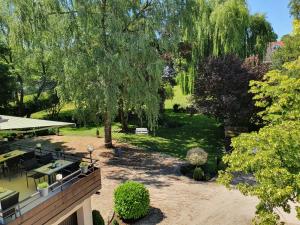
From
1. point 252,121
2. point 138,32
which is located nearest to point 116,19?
point 138,32

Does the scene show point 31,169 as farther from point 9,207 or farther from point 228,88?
point 228,88

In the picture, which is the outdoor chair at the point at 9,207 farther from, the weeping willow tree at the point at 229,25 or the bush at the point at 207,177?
the weeping willow tree at the point at 229,25

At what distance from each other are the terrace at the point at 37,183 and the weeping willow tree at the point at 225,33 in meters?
16.8

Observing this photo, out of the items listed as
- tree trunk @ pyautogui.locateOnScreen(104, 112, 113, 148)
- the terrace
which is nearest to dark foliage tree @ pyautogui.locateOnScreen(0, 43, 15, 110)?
tree trunk @ pyautogui.locateOnScreen(104, 112, 113, 148)

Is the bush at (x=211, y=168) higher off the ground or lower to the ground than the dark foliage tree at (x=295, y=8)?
lower

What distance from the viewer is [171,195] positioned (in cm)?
1619

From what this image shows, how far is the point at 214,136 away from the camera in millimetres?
26938

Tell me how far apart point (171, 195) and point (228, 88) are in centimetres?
970

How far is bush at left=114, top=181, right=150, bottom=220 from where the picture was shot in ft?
44.3

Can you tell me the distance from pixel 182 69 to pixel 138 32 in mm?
13771

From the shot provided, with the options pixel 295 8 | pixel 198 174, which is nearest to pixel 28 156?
pixel 198 174

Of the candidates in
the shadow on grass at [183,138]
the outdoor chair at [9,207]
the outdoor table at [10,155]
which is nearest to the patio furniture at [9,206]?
the outdoor chair at [9,207]

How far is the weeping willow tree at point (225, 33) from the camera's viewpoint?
2797cm

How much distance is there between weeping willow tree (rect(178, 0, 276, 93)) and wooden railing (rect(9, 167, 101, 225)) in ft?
57.3
